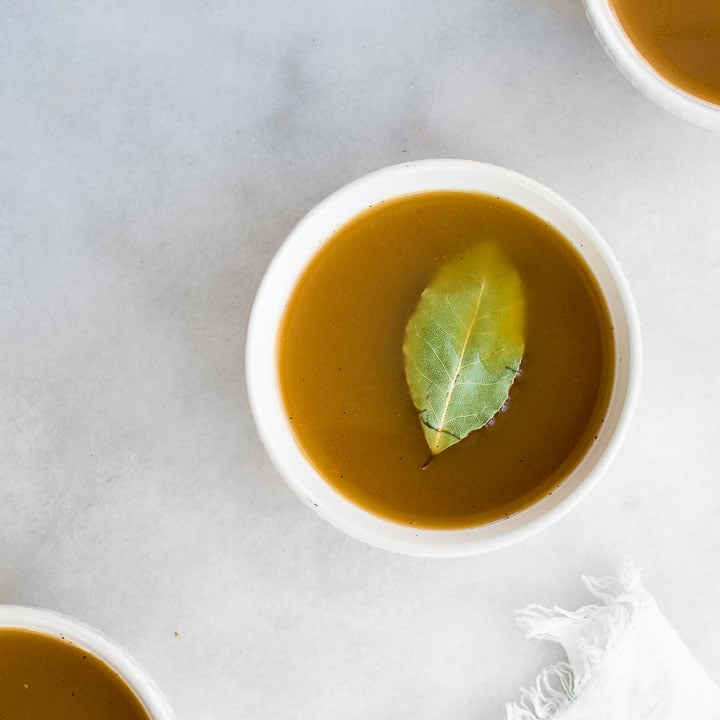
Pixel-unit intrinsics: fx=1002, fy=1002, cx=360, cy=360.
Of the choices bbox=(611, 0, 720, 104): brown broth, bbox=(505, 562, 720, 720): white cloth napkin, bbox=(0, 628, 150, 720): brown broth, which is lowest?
bbox=(505, 562, 720, 720): white cloth napkin

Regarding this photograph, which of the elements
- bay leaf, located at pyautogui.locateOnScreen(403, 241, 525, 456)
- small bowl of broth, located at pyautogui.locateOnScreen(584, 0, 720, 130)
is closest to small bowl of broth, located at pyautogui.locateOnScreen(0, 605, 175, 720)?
bay leaf, located at pyautogui.locateOnScreen(403, 241, 525, 456)

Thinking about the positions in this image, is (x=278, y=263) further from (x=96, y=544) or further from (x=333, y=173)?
(x=96, y=544)

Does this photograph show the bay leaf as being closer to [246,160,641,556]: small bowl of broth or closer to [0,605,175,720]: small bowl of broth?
[246,160,641,556]: small bowl of broth

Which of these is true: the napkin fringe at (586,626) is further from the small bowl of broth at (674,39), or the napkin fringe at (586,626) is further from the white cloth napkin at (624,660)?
the small bowl of broth at (674,39)

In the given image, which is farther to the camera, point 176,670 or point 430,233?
point 176,670

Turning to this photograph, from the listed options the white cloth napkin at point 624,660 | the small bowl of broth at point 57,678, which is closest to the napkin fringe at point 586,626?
the white cloth napkin at point 624,660

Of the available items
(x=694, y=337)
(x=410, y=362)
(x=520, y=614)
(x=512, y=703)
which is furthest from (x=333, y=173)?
(x=512, y=703)

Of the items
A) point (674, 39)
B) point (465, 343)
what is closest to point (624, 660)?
point (465, 343)
